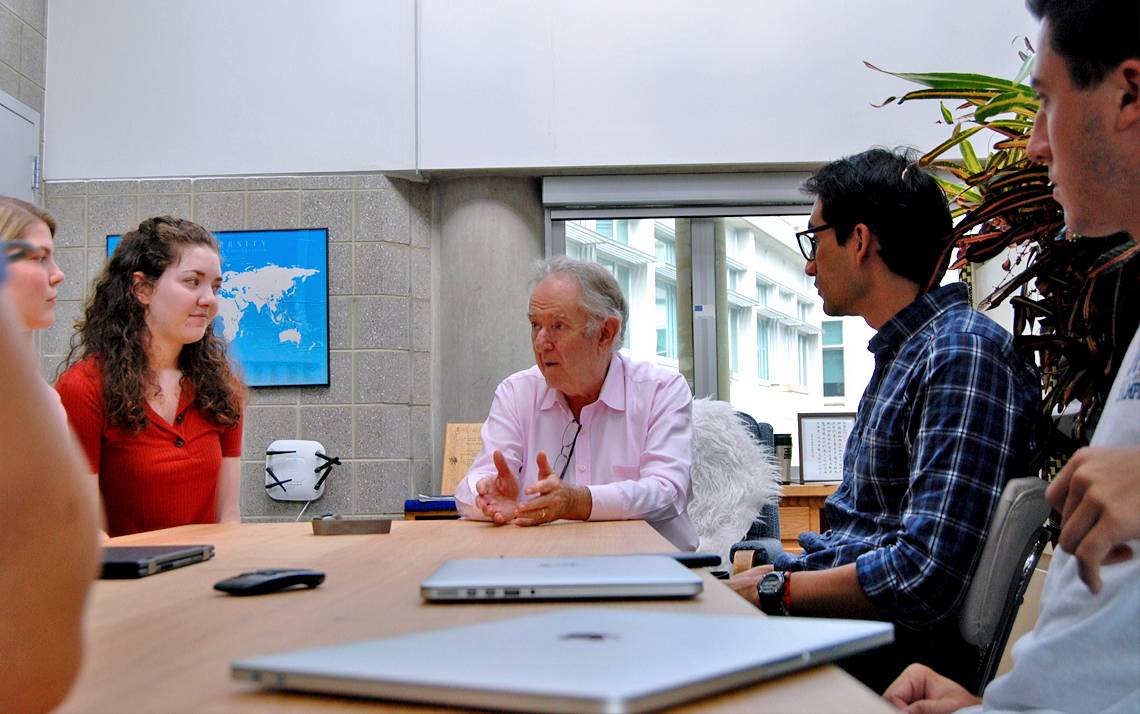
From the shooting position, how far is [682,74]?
15.4ft

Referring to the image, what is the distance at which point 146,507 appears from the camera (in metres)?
2.40

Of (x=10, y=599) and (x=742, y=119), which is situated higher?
(x=742, y=119)

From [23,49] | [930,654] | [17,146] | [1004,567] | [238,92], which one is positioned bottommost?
[930,654]

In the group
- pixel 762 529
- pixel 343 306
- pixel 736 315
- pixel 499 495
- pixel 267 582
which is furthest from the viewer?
pixel 736 315

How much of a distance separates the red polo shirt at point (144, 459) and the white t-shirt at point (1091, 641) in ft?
6.34

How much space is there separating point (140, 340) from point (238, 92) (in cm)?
252

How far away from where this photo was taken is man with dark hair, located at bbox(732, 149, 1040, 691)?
4.96 feet

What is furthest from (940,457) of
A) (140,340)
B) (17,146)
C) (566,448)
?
(17,146)

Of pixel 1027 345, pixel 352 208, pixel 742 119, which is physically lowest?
pixel 1027 345

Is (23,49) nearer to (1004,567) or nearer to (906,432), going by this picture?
(906,432)

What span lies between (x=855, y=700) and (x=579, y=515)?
1.59 m

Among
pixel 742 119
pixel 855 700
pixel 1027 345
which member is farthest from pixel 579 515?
pixel 742 119

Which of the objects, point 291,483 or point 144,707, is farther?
point 291,483

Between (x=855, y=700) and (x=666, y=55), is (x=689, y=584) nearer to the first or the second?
(x=855, y=700)
